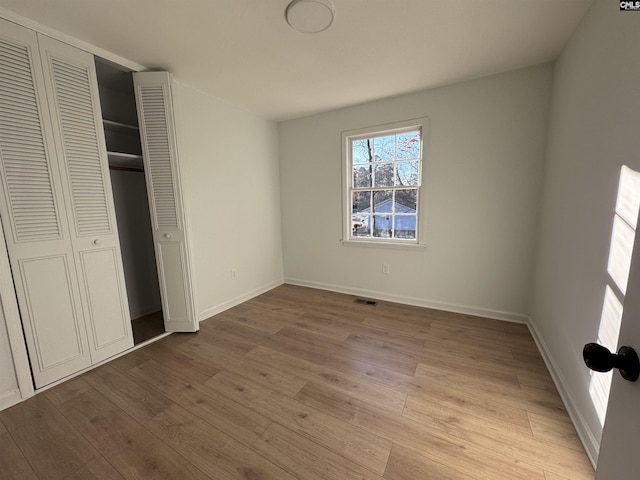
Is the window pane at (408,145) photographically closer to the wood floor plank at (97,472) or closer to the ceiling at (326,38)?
the ceiling at (326,38)

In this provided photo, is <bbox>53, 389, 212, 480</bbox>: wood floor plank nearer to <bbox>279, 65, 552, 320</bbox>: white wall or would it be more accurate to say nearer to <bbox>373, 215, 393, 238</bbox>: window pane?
<bbox>279, 65, 552, 320</bbox>: white wall

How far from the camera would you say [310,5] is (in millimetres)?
1548

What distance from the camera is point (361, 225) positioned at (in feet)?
11.5

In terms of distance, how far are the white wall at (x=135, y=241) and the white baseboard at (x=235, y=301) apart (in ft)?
2.73

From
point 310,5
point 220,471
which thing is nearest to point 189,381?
point 220,471

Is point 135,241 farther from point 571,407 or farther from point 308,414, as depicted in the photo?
point 571,407

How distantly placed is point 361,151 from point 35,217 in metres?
3.18

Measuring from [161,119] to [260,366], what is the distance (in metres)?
2.36

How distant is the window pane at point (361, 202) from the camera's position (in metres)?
3.39

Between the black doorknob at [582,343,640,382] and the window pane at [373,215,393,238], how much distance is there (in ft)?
9.12

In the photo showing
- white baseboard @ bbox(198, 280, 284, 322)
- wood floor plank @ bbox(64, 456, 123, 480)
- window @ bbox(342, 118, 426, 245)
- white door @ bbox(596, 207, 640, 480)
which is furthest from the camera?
window @ bbox(342, 118, 426, 245)

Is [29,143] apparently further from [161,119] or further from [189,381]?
[189,381]

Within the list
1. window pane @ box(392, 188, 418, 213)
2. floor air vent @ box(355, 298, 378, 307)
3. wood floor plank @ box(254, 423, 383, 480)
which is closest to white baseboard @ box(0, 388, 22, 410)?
wood floor plank @ box(254, 423, 383, 480)

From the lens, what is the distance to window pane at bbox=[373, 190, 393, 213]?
Result: 127 inches
